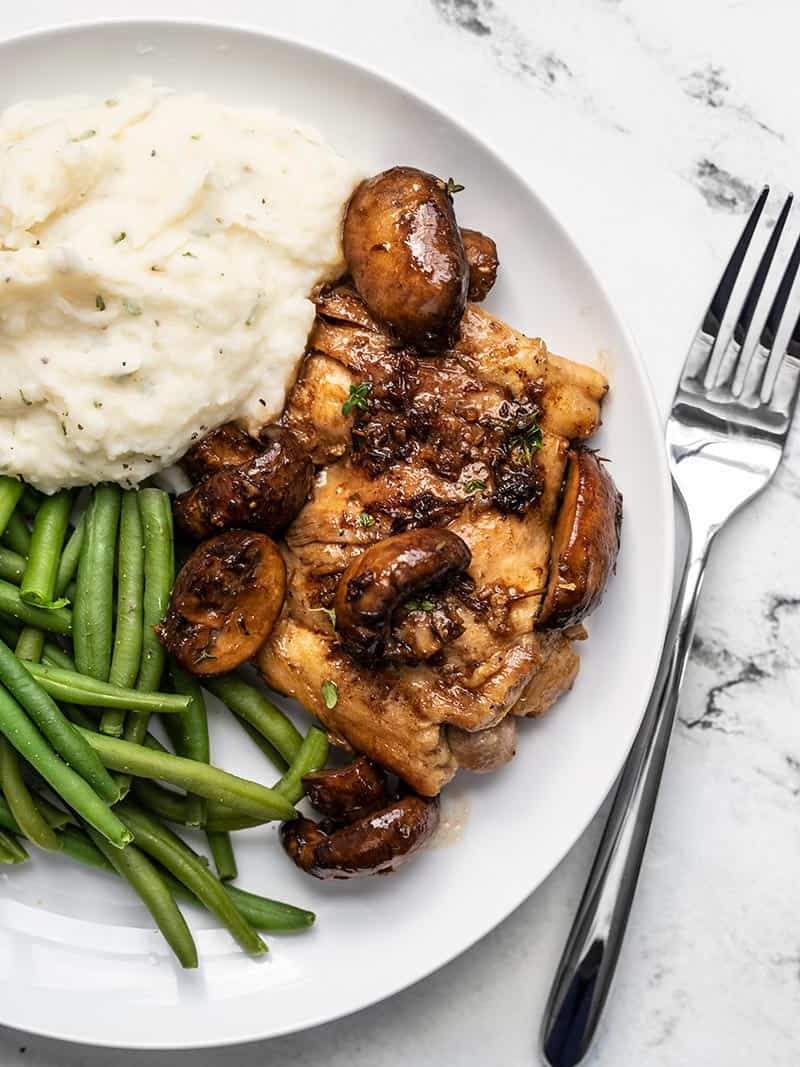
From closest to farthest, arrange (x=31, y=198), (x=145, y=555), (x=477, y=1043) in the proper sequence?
1. (x=31, y=198)
2. (x=145, y=555)
3. (x=477, y=1043)

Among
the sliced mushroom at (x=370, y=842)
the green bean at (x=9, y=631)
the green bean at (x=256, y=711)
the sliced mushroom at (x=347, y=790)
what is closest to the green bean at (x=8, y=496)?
the green bean at (x=9, y=631)

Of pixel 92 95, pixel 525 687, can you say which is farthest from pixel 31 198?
pixel 525 687

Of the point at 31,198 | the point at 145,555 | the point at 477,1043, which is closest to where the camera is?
the point at 31,198

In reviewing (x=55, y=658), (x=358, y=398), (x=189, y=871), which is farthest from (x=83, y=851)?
(x=358, y=398)

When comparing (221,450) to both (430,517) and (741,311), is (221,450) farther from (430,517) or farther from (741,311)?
(741,311)

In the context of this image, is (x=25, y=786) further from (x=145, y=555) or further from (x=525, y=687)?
(x=525, y=687)
